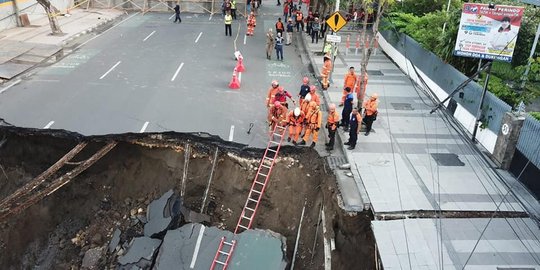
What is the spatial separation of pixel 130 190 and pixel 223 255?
4.26 meters

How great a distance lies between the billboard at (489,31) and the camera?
41.0ft

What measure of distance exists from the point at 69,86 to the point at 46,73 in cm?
221

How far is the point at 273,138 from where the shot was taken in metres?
12.9

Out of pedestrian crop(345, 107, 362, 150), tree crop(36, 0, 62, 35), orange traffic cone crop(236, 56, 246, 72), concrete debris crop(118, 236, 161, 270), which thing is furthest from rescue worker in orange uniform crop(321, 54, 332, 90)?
tree crop(36, 0, 62, 35)

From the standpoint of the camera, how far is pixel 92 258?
11.3m

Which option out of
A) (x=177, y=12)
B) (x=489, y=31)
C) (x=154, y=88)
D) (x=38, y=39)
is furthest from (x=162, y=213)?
(x=177, y=12)

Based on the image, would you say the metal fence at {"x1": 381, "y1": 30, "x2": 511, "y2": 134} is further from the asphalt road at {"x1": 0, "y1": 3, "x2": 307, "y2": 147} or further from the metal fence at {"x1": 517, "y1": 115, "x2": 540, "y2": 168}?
the asphalt road at {"x1": 0, "y1": 3, "x2": 307, "y2": 147}

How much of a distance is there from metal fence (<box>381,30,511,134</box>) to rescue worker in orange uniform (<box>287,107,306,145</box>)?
17.6 ft

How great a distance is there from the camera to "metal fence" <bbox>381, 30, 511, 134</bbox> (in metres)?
12.5

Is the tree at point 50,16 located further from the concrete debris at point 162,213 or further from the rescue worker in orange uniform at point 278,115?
the concrete debris at point 162,213

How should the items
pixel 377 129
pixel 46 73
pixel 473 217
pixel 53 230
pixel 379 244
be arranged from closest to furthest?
pixel 379 244 → pixel 473 217 → pixel 53 230 → pixel 377 129 → pixel 46 73

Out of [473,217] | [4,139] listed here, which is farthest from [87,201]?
[473,217]

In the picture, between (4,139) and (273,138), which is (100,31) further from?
(273,138)

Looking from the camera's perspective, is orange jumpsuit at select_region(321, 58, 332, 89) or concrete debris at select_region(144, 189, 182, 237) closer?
concrete debris at select_region(144, 189, 182, 237)
